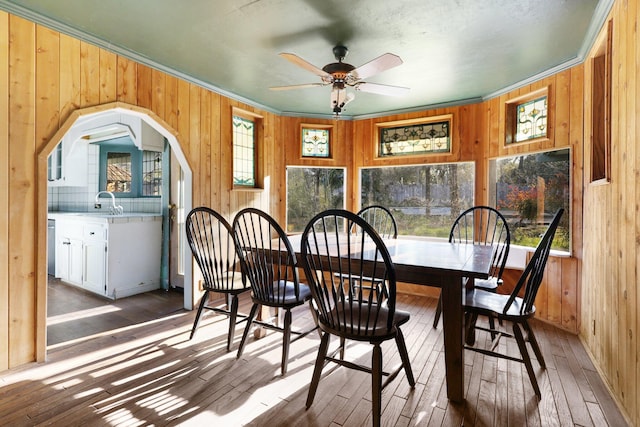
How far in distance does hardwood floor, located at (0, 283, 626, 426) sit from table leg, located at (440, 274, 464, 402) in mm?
99

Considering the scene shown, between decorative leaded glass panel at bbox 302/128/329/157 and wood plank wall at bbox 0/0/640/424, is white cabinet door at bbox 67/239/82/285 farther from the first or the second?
decorative leaded glass panel at bbox 302/128/329/157

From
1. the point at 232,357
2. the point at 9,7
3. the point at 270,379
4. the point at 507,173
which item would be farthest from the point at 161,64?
the point at 507,173

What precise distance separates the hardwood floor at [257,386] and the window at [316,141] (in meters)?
2.80

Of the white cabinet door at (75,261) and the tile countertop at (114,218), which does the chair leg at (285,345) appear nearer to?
the tile countertop at (114,218)

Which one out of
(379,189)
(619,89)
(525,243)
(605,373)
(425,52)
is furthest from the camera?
(379,189)

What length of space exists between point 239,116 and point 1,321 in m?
2.98

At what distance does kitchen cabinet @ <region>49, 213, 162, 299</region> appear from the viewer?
12.4ft

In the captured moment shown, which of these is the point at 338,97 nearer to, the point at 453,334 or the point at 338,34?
the point at 338,34

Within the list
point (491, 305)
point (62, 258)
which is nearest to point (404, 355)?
point (491, 305)

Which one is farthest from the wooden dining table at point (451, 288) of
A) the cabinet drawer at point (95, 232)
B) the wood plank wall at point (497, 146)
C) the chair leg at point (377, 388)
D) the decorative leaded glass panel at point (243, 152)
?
the cabinet drawer at point (95, 232)

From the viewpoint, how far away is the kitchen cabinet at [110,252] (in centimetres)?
379

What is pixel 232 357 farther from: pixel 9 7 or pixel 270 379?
pixel 9 7

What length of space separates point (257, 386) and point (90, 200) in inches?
182

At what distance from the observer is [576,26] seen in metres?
2.39
